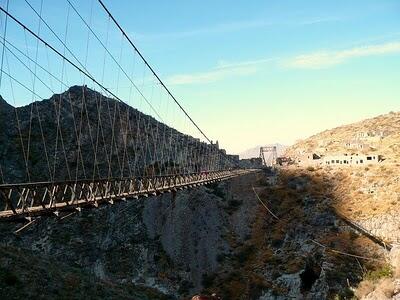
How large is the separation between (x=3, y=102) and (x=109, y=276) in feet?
154

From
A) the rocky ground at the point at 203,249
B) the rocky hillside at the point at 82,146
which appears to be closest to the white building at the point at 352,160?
the rocky ground at the point at 203,249

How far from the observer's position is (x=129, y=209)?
5878 centimetres

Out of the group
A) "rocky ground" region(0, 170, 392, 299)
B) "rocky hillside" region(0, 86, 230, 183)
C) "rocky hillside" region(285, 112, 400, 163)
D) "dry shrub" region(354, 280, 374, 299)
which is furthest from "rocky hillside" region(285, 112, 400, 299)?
"rocky hillside" region(0, 86, 230, 183)

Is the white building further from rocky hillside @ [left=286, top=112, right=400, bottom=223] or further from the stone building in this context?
rocky hillside @ [left=286, top=112, right=400, bottom=223]

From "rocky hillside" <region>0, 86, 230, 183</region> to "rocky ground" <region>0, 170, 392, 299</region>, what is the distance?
10.8 m

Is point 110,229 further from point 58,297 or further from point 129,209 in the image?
point 58,297

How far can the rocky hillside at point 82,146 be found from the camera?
71250 millimetres

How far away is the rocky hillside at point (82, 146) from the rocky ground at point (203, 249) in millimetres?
10812

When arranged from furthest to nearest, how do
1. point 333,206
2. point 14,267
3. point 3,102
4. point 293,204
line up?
point 3,102
point 293,204
point 333,206
point 14,267

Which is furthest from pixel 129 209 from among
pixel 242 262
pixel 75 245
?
pixel 242 262

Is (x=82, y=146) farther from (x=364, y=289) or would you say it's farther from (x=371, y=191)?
(x=364, y=289)

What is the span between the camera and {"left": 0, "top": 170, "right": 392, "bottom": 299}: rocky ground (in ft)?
134

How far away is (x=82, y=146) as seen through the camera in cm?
7606

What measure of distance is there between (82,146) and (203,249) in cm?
3344
